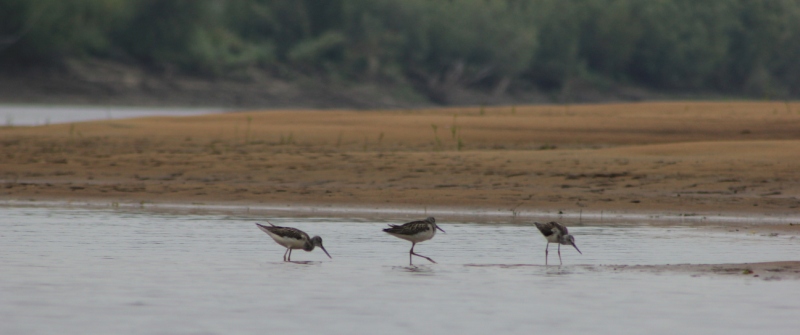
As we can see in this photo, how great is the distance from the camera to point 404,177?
1816cm

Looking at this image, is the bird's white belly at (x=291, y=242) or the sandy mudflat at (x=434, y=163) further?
the sandy mudflat at (x=434, y=163)

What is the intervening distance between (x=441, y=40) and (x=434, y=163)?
166 ft

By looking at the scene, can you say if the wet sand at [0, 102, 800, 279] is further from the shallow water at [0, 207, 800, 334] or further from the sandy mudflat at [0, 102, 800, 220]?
the shallow water at [0, 207, 800, 334]

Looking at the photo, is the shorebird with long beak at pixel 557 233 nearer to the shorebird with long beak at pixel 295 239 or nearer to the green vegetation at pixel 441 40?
the shorebird with long beak at pixel 295 239

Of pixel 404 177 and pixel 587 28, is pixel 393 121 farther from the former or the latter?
pixel 587 28

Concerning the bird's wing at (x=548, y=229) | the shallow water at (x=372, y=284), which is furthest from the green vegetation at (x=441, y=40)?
the bird's wing at (x=548, y=229)

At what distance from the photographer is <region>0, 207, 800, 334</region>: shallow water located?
25.9 feet

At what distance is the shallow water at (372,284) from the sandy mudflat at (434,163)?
9.24 ft

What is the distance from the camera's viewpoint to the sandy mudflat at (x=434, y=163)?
16688 millimetres

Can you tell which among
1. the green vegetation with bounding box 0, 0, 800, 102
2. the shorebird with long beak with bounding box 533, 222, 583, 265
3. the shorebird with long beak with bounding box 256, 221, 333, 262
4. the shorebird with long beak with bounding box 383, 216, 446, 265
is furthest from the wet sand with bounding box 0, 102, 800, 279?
the green vegetation with bounding box 0, 0, 800, 102

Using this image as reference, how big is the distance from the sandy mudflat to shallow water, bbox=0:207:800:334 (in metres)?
2.82

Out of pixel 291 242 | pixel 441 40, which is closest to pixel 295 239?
pixel 291 242

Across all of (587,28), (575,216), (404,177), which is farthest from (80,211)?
(587,28)

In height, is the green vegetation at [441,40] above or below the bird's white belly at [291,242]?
above
